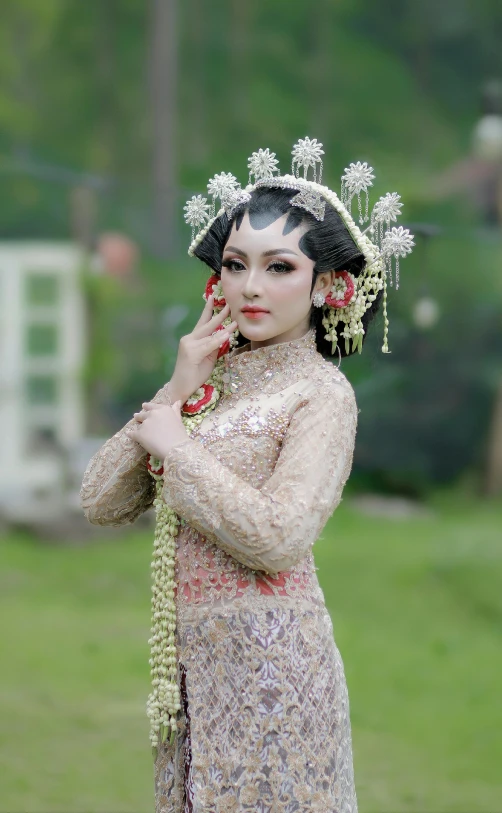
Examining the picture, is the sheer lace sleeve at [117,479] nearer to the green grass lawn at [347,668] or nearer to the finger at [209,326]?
the finger at [209,326]

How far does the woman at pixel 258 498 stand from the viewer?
2074mm

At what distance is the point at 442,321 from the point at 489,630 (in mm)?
4768

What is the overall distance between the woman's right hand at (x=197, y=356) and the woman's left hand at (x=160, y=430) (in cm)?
7

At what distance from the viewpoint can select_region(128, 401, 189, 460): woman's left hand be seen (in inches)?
84.7

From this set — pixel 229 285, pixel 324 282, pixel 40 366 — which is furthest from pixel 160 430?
pixel 40 366

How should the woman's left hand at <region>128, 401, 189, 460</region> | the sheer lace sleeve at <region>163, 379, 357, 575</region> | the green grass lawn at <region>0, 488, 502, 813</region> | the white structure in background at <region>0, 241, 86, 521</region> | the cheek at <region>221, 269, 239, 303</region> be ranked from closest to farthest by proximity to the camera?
the sheer lace sleeve at <region>163, 379, 357, 575</region>, the woman's left hand at <region>128, 401, 189, 460</region>, the cheek at <region>221, 269, 239, 303</region>, the green grass lawn at <region>0, 488, 502, 813</region>, the white structure in background at <region>0, 241, 86, 521</region>

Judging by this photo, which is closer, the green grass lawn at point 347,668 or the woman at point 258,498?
the woman at point 258,498

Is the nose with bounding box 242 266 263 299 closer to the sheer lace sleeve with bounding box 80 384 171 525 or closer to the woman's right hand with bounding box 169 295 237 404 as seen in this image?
the woman's right hand with bounding box 169 295 237 404

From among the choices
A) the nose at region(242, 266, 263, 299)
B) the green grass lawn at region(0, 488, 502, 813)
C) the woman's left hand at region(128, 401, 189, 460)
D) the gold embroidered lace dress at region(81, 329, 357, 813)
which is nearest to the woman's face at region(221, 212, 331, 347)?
the nose at region(242, 266, 263, 299)

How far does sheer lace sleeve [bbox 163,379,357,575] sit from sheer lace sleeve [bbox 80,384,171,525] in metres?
0.21

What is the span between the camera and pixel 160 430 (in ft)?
7.14

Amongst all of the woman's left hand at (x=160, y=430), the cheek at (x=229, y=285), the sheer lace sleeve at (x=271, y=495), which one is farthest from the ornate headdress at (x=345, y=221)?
the woman's left hand at (x=160, y=430)

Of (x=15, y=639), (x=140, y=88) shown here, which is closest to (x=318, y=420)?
(x=15, y=639)

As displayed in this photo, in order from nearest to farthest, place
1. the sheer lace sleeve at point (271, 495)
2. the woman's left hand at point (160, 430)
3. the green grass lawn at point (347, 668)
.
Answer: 1. the sheer lace sleeve at point (271, 495)
2. the woman's left hand at point (160, 430)
3. the green grass lawn at point (347, 668)
